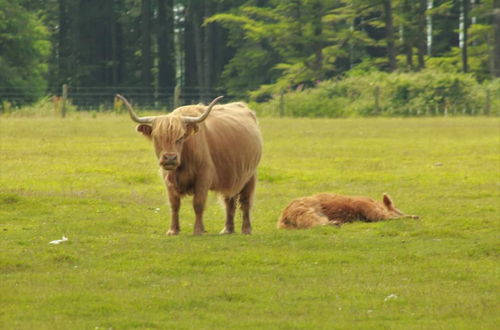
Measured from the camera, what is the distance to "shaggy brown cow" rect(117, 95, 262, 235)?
13602mm

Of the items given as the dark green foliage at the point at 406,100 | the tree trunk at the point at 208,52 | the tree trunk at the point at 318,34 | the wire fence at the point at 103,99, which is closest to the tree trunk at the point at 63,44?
the tree trunk at the point at 208,52

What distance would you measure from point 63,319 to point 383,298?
2667mm

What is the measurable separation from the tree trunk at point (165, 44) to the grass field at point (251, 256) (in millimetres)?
55059

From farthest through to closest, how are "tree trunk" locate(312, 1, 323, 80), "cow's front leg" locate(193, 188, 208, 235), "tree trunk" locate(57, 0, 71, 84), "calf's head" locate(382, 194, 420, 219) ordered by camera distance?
"tree trunk" locate(57, 0, 71, 84)
"tree trunk" locate(312, 1, 323, 80)
"calf's head" locate(382, 194, 420, 219)
"cow's front leg" locate(193, 188, 208, 235)

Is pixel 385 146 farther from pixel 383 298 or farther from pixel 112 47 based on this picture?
pixel 112 47

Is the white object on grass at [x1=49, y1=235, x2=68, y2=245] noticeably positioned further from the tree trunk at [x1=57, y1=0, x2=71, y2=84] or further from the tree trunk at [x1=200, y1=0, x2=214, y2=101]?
the tree trunk at [x1=57, y1=0, x2=71, y2=84]

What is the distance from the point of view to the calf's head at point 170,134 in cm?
1338

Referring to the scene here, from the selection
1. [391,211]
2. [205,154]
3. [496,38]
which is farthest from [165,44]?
[205,154]

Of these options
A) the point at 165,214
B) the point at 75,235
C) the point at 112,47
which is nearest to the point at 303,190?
the point at 165,214

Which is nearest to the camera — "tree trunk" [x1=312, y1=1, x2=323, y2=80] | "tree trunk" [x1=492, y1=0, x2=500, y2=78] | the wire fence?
the wire fence

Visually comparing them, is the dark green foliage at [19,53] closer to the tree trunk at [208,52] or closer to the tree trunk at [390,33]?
the tree trunk at [208,52]

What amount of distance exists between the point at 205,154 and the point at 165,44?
222 ft

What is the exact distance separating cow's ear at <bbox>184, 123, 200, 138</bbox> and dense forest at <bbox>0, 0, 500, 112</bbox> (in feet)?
142

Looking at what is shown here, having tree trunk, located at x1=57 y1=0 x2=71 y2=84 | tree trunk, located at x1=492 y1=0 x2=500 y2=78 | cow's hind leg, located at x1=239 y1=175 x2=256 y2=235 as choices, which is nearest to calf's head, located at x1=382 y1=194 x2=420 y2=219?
cow's hind leg, located at x1=239 y1=175 x2=256 y2=235
